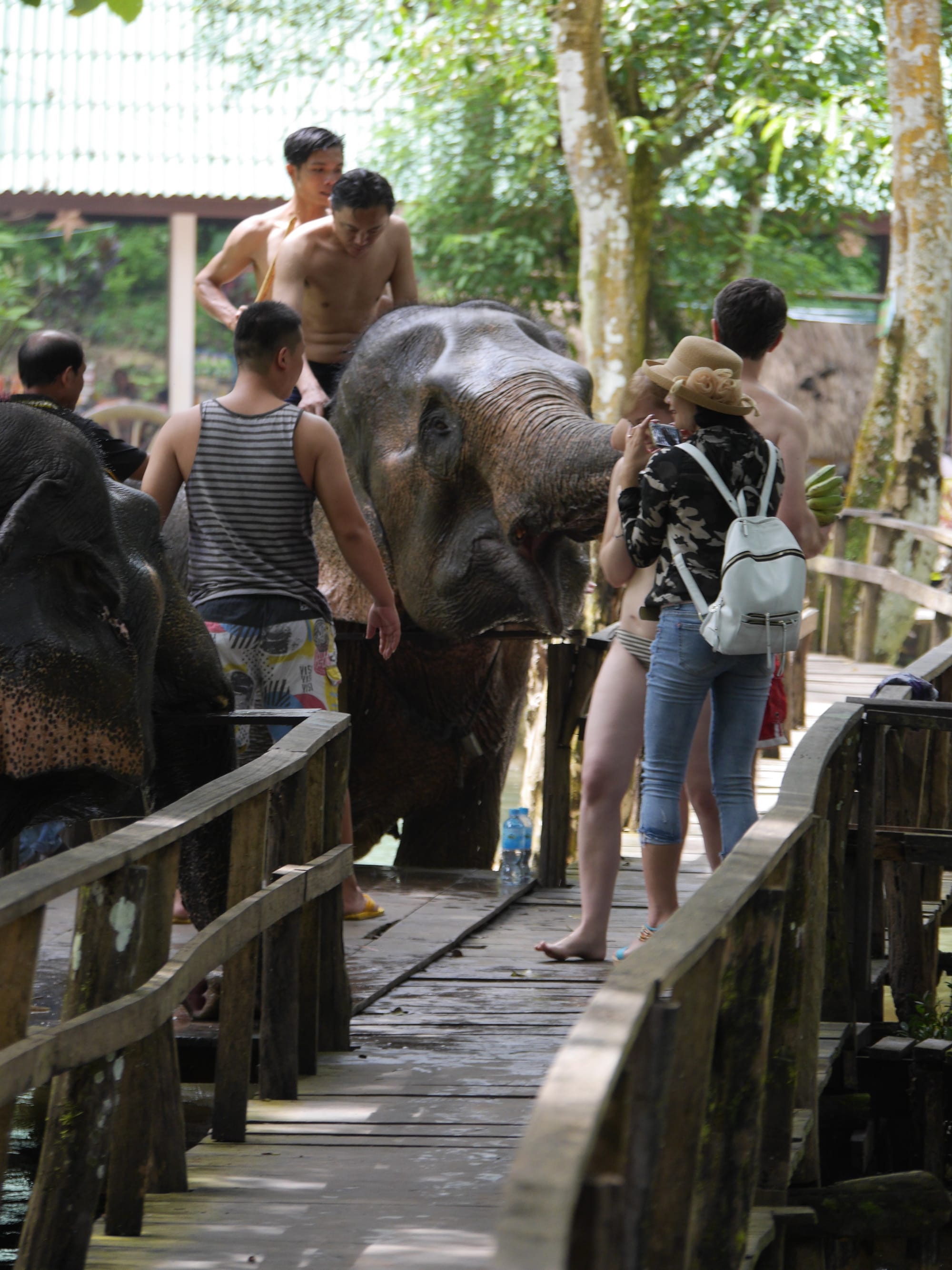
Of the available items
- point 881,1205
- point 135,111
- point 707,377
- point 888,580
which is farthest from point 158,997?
point 135,111

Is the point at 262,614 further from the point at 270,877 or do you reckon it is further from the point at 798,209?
the point at 798,209

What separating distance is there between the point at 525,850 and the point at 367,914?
3.04 ft

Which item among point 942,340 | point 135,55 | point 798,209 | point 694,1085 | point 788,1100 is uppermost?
point 135,55

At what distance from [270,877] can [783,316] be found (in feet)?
5.90

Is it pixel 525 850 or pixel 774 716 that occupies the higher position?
pixel 774 716

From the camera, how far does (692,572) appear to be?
412 centimetres

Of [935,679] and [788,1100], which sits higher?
[935,679]

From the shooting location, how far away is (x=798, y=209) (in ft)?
53.8

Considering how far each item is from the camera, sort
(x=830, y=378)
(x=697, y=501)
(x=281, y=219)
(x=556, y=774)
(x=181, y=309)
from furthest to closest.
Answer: (x=830, y=378)
(x=181, y=309)
(x=281, y=219)
(x=556, y=774)
(x=697, y=501)

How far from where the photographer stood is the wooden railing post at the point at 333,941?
167 inches

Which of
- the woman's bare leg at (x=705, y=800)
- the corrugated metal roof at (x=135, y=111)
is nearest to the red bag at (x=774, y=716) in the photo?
the woman's bare leg at (x=705, y=800)

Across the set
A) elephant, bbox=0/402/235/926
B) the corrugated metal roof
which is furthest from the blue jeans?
the corrugated metal roof

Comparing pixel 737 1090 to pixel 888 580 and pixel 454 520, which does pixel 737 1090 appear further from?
pixel 888 580

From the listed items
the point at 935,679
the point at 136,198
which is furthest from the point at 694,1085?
the point at 136,198
